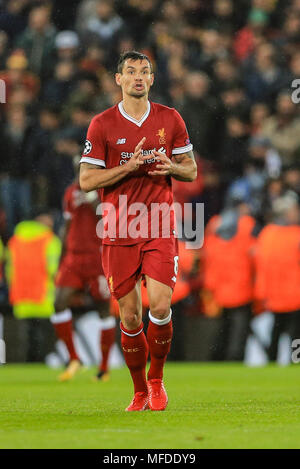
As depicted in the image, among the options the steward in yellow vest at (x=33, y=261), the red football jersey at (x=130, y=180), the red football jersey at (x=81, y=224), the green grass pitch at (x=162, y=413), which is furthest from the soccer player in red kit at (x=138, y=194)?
the steward in yellow vest at (x=33, y=261)

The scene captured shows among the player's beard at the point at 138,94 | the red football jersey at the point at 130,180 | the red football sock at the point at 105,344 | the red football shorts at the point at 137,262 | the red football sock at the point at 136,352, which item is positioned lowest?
the red football sock at the point at 105,344

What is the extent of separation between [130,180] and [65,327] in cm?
494

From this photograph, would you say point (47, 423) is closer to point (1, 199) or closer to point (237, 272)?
point (237, 272)

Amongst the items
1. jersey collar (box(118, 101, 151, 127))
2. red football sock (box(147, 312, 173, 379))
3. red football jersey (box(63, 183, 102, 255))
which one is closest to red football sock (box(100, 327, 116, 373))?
red football jersey (box(63, 183, 102, 255))

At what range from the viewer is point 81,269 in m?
11.9

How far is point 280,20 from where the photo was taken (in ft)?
58.0

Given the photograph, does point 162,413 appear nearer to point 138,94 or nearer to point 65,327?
point 138,94

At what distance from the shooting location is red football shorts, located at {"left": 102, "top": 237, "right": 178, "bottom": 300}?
7.34m

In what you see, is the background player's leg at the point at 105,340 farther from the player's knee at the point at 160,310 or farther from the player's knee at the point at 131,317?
the player's knee at the point at 160,310

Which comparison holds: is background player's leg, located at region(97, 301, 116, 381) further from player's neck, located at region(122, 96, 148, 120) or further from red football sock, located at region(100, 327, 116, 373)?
player's neck, located at region(122, 96, 148, 120)

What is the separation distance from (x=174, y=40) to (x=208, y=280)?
14.5 feet

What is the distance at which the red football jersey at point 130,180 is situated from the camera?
7.39 meters

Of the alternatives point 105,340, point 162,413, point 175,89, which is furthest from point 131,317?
point 175,89

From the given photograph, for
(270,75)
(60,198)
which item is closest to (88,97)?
(60,198)
